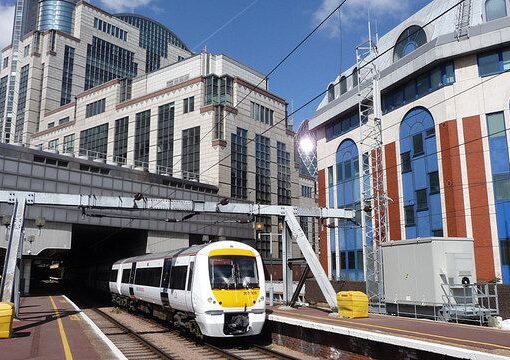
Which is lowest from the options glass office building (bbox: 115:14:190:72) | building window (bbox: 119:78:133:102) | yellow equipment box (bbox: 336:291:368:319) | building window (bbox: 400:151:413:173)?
yellow equipment box (bbox: 336:291:368:319)

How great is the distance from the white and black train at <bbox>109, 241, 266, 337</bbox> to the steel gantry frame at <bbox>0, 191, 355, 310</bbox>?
587 centimetres

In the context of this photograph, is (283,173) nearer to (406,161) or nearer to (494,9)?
(406,161)

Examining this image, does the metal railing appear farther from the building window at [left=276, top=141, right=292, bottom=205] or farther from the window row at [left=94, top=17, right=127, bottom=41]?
the window row at [left=94, top=17, right=127, bottom=41]

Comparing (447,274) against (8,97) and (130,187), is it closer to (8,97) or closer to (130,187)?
(130,187)

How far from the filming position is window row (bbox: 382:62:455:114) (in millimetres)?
31994

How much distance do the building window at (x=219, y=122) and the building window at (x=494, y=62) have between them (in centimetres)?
3608

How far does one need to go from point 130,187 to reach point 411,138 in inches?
1122

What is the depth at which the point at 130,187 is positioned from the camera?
4919 centimetres

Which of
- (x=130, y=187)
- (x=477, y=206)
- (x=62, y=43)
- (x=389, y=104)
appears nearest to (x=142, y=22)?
(x=62, y=43)

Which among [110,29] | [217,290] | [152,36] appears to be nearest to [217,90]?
[217,290]

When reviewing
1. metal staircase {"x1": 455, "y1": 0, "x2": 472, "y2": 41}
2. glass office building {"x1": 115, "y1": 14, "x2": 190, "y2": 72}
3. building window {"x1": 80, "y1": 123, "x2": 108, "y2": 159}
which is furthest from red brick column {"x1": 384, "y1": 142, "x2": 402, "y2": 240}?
glass office building {"x1": 115, "y1": 14, "x2": 190, "y2": 72}

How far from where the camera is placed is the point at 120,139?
239ft

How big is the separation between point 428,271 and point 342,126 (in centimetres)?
2254

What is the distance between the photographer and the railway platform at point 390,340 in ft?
35.4
